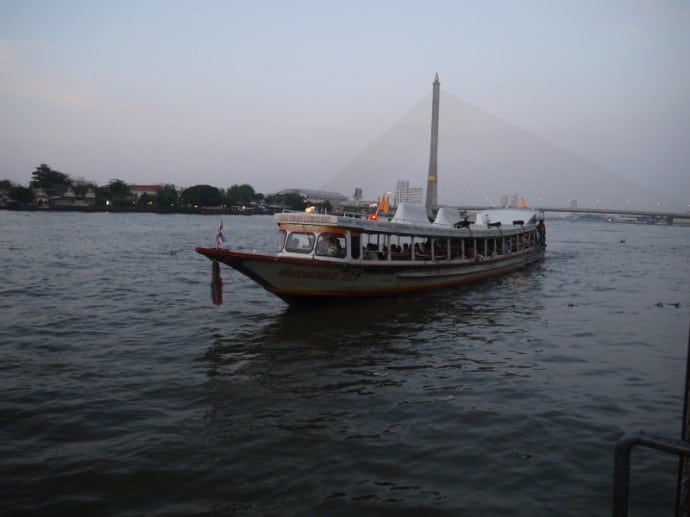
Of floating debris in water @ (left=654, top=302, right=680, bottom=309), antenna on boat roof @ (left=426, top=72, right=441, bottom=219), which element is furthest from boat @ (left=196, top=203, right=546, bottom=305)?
antenna on boat roof @ (left=426, top=72, right=441, bottom=219)

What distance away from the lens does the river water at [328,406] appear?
5527 millimetres

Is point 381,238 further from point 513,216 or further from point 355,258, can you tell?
point 513,216

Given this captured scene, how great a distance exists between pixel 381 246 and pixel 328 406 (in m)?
8.37

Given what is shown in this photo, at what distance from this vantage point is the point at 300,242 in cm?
1445

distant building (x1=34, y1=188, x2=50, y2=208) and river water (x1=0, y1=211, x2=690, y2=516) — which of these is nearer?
river water (x1=0, y1=211, x2=690, y2=516)

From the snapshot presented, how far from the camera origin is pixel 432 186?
47875 mm

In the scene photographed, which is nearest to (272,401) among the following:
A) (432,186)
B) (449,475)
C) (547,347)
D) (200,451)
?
(200,451)

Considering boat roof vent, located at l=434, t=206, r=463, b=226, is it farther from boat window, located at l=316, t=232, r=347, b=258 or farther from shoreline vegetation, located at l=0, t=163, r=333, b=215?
shoreline vegetation, located at l=0, t=163, r=333, b=215

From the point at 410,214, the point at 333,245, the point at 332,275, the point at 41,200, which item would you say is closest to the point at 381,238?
the point at 333,245

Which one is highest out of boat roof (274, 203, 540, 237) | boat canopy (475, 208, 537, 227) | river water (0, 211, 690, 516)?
boat canopy (475, 208, 537, 227)

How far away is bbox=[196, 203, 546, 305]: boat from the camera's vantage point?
13023 mm

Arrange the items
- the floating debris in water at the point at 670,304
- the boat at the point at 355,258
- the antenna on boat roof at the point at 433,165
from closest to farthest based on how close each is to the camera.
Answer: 1. the boat at the point at 355,258
2. the floating debris in water at the point at 670,304
3. the antenna on boat roof at the point at 433,165

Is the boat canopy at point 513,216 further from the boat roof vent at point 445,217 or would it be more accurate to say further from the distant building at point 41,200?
the distant building at point 41,200

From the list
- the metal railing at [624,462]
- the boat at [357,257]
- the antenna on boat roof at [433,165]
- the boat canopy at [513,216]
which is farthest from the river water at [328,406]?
the antenna on boat roof at [433,165]
